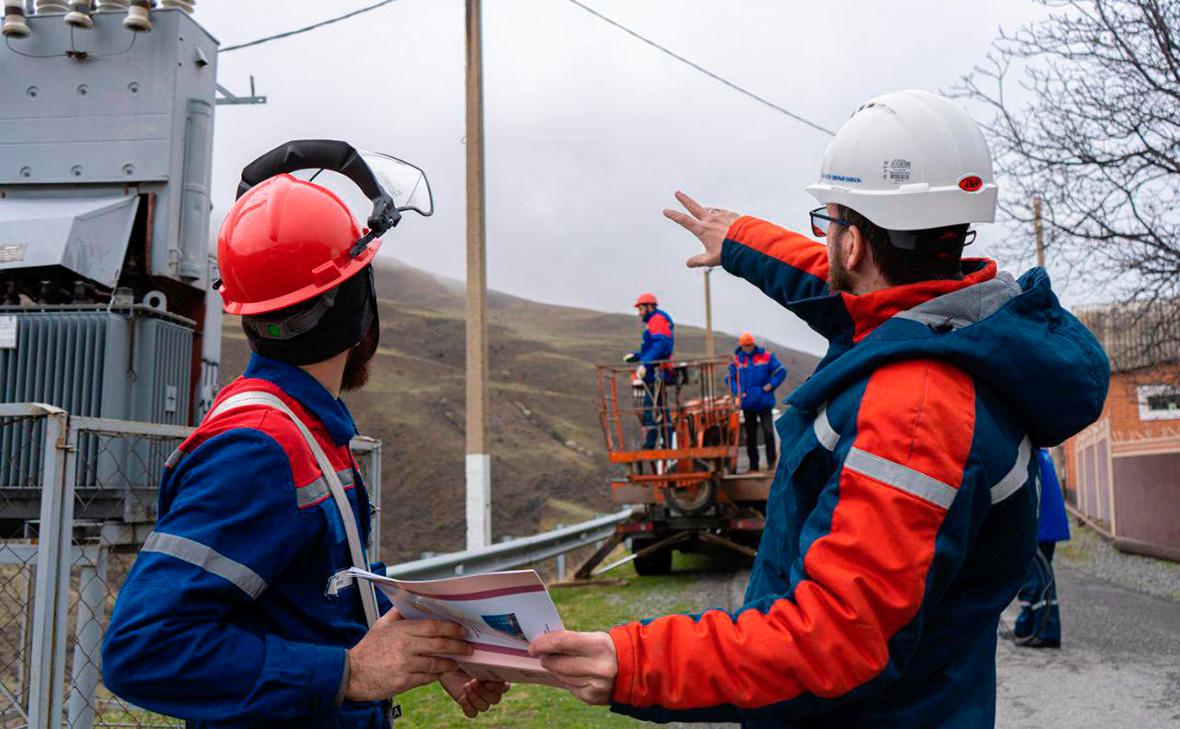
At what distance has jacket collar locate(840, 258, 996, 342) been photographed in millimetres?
1983

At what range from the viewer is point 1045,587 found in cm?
782

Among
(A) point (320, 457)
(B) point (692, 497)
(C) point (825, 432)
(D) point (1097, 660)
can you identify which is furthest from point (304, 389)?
(B) point (692, 497)

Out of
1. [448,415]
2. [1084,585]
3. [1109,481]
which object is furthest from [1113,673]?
[448,415]

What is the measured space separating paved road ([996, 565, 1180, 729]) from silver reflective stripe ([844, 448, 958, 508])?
4819mm

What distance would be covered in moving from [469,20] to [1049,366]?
1211cm

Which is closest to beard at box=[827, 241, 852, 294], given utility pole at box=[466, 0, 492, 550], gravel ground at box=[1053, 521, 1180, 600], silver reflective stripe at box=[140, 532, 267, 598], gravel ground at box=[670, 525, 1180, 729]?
silver reflective stripe at box=[140, 532, 267, 598]

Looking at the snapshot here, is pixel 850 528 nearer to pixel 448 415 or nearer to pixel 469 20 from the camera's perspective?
pixel 469 20

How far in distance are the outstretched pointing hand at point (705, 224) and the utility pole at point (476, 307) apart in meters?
8.73

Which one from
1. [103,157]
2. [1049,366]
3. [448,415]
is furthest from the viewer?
[448,415]

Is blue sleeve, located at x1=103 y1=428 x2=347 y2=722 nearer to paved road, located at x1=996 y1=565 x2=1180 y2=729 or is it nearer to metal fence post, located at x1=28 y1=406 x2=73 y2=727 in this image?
metal fence post, located at x1=28 y1=406 x2=73 y2=727

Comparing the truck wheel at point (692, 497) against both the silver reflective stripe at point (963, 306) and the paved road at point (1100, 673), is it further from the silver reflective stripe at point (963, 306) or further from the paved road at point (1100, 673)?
the silver reflective stripe at point (963, 306)

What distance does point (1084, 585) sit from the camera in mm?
12336

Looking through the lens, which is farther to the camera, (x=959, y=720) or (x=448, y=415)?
(x=448, y=415)

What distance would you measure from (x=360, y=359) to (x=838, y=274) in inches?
47.8
